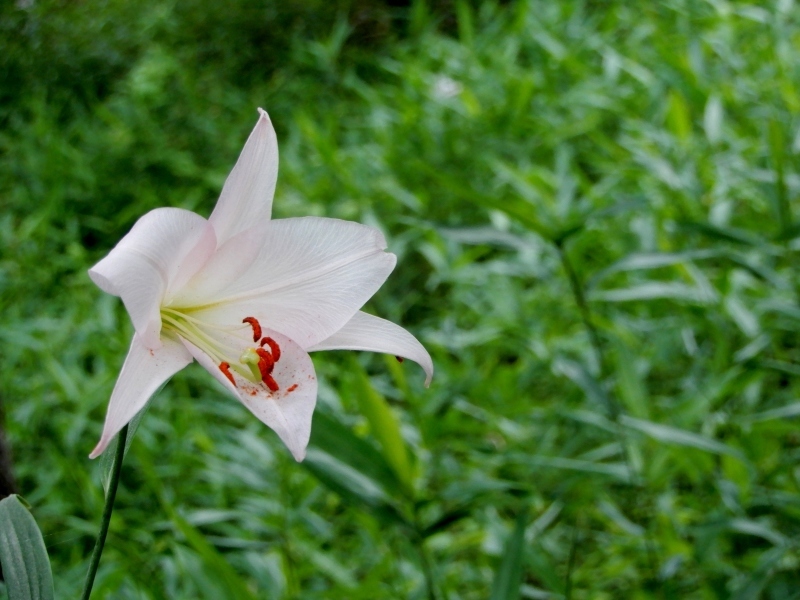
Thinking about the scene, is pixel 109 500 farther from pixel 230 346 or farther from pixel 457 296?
pixel 457 296

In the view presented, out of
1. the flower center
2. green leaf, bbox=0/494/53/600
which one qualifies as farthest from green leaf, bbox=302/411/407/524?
green leaf, bbox=0/494/53/600

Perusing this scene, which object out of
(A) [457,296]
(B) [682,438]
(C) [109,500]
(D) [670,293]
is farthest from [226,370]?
(A) [457,296]

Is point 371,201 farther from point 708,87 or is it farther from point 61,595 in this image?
point 61,595

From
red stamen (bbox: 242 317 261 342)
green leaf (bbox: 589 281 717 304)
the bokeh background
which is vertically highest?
red stamen (bbox: 242 317 261 342)

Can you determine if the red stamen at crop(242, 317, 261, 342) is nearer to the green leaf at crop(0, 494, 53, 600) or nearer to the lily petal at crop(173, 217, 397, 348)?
the lily petal at crop(173, 217, 397, 348)

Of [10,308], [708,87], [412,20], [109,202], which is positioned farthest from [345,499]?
[412,20]

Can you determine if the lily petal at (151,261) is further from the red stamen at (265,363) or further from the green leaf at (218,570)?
the green leaf at (218,570)

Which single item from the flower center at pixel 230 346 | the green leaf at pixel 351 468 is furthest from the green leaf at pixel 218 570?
the flower center at pixel 230 346

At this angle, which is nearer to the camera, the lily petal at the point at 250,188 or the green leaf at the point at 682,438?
the lily petal at the point at 250,188
